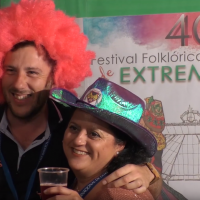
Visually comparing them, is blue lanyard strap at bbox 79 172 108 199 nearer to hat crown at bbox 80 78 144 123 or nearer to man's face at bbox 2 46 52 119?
hat crown at bbox 80 78 144 123

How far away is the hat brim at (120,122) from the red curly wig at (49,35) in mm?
303

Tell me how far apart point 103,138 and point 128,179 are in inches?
7.3

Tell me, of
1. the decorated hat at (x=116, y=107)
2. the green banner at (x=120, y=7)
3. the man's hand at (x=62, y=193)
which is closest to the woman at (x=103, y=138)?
the decorated hat at (x=116, y=107)

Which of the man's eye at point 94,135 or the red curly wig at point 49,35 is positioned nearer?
the man's eye at point 94,135

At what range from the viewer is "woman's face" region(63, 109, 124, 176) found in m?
1.57

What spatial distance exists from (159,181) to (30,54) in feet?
2.71

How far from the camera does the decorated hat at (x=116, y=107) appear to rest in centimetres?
158

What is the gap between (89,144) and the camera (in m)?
1.57

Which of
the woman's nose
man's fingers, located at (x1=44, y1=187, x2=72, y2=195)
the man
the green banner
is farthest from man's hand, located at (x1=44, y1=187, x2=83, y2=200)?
the green banner

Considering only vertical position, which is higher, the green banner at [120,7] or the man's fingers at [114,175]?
the green banner at [120,7]

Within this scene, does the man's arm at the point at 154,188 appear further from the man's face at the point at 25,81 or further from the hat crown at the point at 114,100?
the man's face at the point at 25,81

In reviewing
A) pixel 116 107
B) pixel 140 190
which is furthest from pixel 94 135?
pixel 140 190

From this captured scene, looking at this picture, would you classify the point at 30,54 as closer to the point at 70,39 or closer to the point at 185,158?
the point at 70,39

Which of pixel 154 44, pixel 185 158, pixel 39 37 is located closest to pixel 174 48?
pixel 154 44
